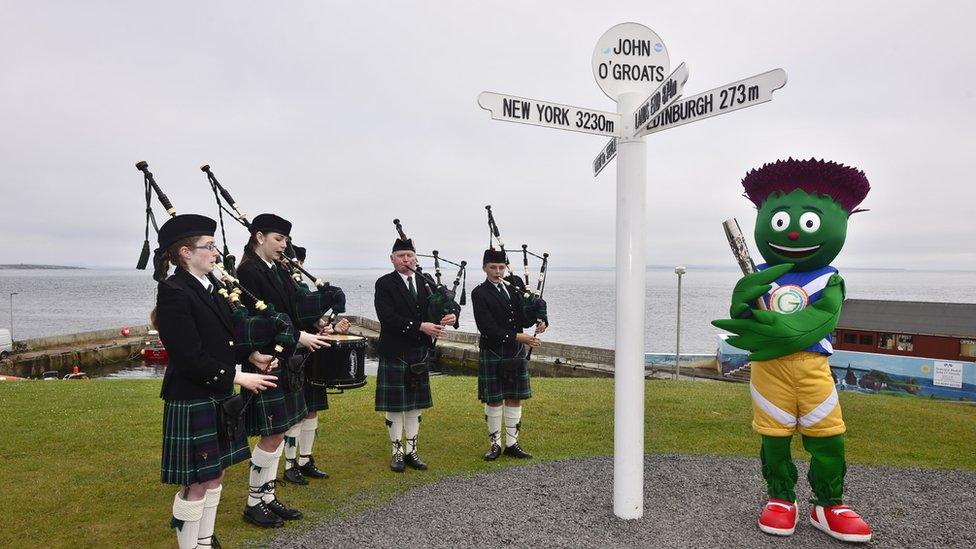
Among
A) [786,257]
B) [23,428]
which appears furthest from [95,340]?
[786,257]

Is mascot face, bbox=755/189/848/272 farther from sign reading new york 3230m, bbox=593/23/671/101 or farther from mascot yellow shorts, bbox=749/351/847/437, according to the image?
sign reading new york 3230m, bbox=593/23/671/101

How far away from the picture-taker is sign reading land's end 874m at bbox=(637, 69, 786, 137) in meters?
3.21

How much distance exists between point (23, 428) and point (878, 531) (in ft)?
29.1

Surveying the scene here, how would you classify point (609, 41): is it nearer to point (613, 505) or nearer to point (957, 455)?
point (613, 505)

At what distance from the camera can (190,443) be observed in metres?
3.31

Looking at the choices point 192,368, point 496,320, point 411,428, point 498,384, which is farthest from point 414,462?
point 192,368

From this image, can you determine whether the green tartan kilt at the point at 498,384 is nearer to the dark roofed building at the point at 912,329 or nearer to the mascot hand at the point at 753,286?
the mascot hand at the point at 753,286

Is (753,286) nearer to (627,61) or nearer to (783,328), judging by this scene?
(783,328)

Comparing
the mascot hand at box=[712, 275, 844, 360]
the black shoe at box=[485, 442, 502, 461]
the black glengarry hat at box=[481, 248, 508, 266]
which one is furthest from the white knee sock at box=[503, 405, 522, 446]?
the mascot hand at box=[712, 275, 844, 360]

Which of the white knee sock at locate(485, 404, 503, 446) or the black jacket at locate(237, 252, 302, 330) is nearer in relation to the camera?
the black jacket at locate(237, 252, 302, 330)

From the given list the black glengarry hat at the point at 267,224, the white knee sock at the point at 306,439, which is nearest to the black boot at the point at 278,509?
the white knee sock at the point at 306,439

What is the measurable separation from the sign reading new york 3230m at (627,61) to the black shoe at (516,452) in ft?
12.0

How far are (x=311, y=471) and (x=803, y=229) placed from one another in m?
4.66

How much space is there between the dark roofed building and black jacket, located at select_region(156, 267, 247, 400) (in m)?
22.3
